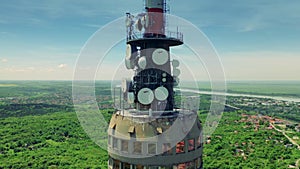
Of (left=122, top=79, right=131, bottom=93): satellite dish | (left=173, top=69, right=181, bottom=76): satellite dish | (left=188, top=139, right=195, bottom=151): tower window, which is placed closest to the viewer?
(left=188, top=139, right=195, bottom=151): tower window

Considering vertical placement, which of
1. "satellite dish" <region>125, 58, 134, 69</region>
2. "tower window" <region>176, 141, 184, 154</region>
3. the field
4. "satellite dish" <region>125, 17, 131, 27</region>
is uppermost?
"satellite dish" <region>125, 17, 131, 27</region>

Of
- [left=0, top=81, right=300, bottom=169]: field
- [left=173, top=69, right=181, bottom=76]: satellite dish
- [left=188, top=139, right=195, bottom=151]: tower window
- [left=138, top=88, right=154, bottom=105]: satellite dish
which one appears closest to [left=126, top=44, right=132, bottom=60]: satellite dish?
[left=138, top=88, right=154, bottom=105]: satellite dish

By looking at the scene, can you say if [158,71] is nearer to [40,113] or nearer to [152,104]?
[152,104]

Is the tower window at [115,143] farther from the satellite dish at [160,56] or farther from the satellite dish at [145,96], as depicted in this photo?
the satellite dish at [160,56]

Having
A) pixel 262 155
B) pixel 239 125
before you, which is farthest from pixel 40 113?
pixel 262 155

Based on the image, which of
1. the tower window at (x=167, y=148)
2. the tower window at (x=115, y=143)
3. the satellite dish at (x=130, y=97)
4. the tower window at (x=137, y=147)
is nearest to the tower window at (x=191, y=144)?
the tower window at (x=167, y=148)

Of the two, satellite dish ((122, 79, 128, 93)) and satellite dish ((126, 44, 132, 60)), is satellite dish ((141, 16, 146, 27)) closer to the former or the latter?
satellite dish ((126, 44, 132, 60))

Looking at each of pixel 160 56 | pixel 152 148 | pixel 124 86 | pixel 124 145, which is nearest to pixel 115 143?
pixel 124 145
